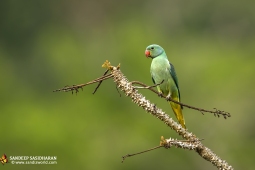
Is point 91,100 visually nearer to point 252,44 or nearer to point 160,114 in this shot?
point 252,44

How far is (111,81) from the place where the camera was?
19.2 m

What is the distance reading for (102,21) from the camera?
2952 centimetres

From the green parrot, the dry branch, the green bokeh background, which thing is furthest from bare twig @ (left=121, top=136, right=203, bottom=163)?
the green bokeh background

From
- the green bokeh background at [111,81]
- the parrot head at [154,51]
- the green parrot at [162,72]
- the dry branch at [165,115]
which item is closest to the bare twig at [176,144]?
the dry branch at [165,115]

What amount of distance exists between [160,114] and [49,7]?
2605 centimetres

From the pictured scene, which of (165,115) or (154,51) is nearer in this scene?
(165,115)

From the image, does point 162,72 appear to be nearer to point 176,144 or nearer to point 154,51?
point 154,51

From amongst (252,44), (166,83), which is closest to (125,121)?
(252,44)

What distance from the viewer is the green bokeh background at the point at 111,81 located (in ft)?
53.7

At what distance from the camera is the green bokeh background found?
16359 millimetres

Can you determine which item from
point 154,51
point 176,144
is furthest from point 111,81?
point 176,144

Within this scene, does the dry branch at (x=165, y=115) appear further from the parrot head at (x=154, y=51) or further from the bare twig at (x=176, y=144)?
the parrot head at (x=154, y=51)

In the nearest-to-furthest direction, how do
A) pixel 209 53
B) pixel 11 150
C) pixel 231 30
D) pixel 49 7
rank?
pixel 11 150 < pixel 209 53 < pixel 231 30 < pixel 49 7

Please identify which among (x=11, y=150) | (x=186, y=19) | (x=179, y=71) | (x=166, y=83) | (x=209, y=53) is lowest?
(x=166, y=83)
